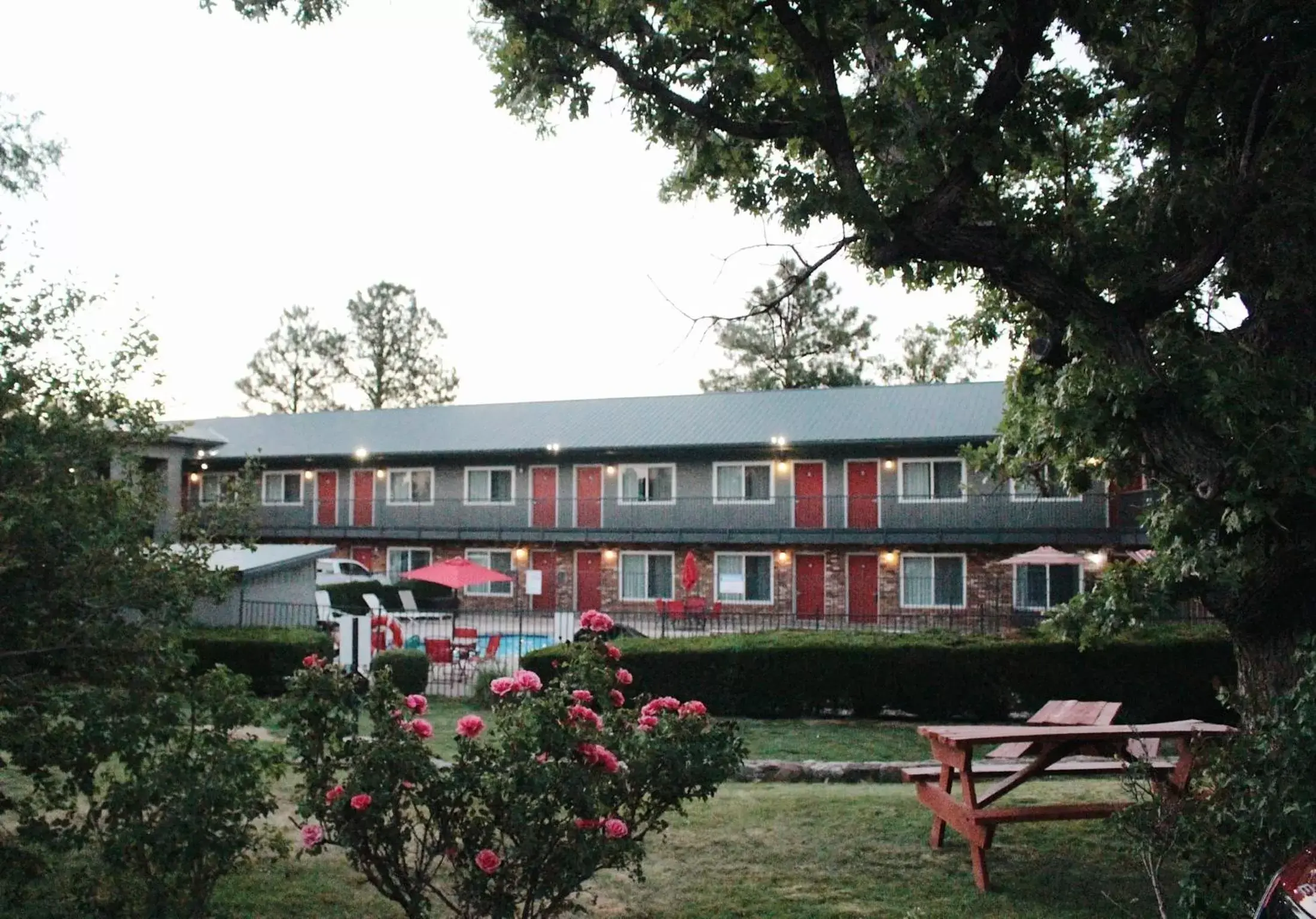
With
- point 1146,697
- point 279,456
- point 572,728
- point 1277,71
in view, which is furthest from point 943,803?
point 279,456

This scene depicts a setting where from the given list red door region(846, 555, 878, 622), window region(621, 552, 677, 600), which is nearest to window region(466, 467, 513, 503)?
window region(621, 552, 677, 600)

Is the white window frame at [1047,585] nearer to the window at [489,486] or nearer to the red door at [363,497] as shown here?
the window at [489,486]

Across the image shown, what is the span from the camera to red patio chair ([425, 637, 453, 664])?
19.5 metres

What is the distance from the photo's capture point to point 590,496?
33.3 m

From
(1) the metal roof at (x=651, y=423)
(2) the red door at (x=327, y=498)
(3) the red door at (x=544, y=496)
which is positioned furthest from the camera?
(2) the red door at (x=327, y=498)

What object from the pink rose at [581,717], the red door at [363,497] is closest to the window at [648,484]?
the red door at [363,497]

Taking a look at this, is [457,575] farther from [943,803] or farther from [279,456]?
[943,803]

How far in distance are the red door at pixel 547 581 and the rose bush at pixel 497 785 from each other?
28.1m

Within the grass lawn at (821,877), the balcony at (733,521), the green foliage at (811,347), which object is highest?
the green foliage at (811,347)

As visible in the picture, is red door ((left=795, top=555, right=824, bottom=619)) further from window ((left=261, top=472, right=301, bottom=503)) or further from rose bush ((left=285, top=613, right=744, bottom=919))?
rose bush ((left=285, top=613, right=744, bottom=919))

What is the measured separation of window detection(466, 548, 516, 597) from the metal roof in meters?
3.27

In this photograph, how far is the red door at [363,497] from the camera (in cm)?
3631

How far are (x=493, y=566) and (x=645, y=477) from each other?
6031 millimetres

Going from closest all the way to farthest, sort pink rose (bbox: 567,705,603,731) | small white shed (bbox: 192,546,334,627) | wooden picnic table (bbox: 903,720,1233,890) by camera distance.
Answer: pink rose (bbox: 567,705,603,731) → wooden picnic table (bbox: 903,720,1233,890) → small white shed (bbox: 192,546,334,627)
